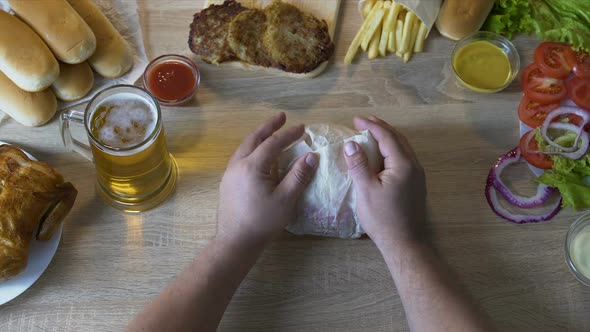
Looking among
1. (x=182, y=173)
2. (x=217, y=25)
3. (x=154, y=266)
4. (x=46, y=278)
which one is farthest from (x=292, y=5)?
(x=46, y=278)

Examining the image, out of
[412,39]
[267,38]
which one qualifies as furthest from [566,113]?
[267,38]

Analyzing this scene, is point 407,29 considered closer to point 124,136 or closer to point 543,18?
point 543,18

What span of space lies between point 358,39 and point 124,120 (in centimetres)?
78

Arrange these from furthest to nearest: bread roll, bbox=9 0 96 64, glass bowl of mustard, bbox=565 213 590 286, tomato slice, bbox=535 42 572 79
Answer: tomato slice, bbox=535 42 572 79, bread roll, bbox=9 0 96 64, glass bowl of mustard, bbox=565 213 590 286

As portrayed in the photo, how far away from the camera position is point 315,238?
1.52 meters

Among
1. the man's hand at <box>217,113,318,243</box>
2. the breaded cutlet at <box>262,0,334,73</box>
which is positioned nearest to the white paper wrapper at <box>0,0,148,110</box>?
the breaded cutlet at <box>262,0,334,73</box>

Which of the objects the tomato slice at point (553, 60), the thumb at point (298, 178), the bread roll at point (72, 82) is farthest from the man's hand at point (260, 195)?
the tomato slice at point (553, 60)

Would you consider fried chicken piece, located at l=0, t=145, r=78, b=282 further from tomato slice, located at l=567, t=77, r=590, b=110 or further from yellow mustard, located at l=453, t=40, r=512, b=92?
tomato slice, located at l=567, t=77, r=590, b=110

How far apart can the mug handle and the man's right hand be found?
69 centimetres

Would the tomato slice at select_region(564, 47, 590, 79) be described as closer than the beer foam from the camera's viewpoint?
No

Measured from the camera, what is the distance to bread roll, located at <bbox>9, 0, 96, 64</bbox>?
1.57 m

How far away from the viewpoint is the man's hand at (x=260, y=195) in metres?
1.37

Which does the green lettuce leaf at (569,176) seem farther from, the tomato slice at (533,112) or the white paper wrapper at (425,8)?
the white paper wrapper at (425,8)

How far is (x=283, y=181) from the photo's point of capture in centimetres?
139
